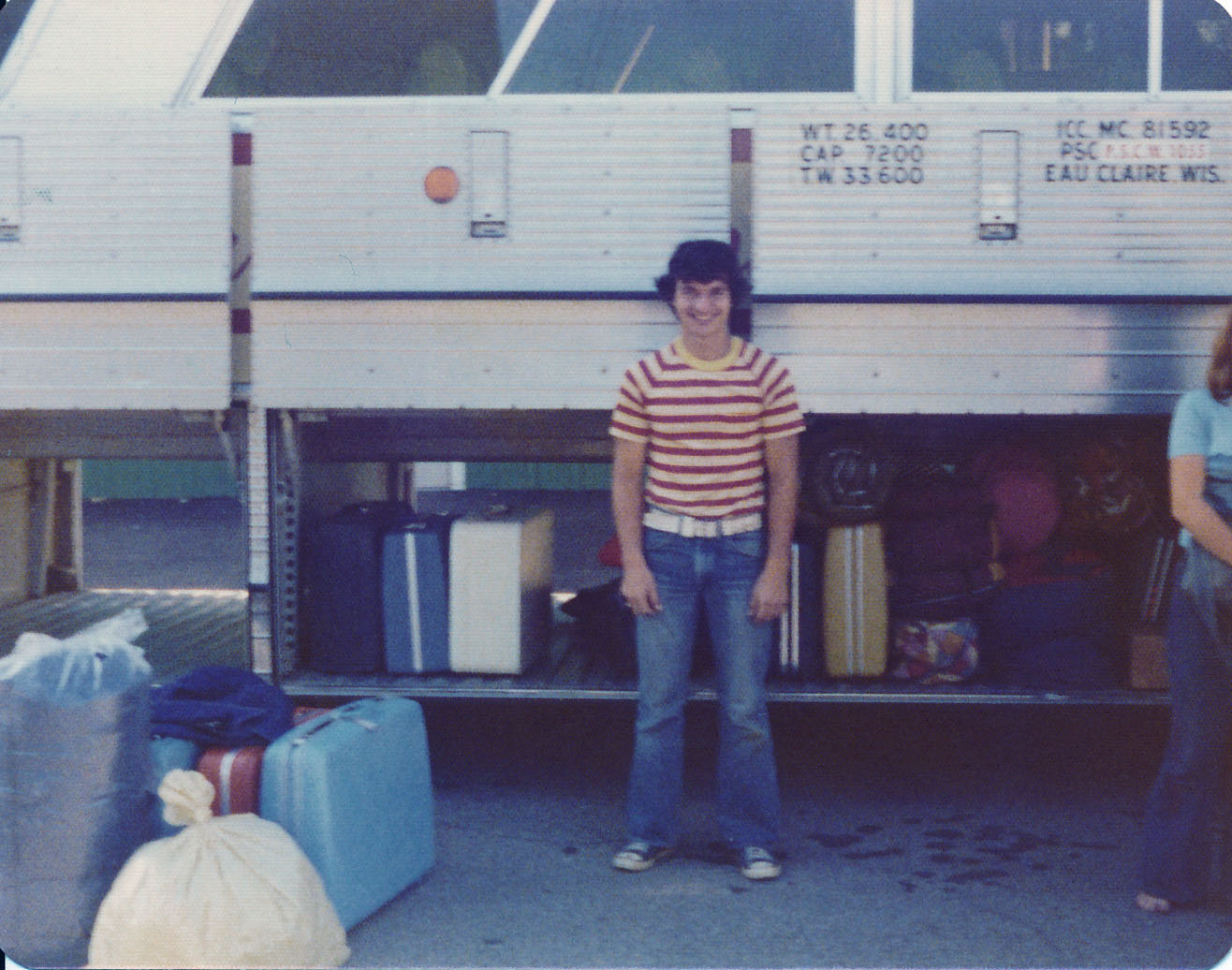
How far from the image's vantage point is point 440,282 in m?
4.06

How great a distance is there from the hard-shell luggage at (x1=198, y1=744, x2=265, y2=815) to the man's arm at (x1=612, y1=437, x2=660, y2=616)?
1066 mm

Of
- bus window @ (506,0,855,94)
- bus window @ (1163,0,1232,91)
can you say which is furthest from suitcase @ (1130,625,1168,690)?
bus window @ (506,0,855,94)

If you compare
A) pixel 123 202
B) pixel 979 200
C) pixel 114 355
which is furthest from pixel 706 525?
pixel 123 202

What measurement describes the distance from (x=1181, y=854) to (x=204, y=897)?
239 centimetres

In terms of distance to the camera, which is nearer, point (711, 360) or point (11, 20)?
Answer: point (711, 360)

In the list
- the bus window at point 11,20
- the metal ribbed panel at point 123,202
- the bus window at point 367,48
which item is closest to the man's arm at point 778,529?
the bus window at point 367,48

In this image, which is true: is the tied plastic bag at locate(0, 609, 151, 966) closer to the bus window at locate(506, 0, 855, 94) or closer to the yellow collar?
the yellow collar

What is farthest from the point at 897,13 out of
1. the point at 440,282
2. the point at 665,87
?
the point at 440,282

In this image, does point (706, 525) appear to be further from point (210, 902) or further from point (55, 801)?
point (55, 801)

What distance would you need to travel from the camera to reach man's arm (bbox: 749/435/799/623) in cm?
369

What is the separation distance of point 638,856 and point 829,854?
0.58 metres

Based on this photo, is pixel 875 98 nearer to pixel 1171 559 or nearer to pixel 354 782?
pixel 1171 559

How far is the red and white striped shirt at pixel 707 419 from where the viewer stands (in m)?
3.66

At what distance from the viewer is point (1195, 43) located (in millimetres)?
4004
